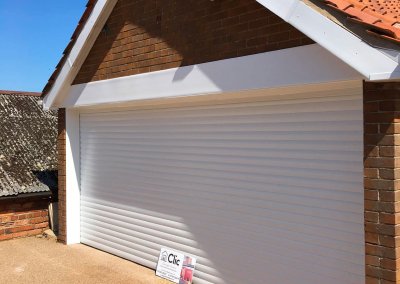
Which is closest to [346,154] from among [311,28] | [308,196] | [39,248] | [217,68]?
[308,196]

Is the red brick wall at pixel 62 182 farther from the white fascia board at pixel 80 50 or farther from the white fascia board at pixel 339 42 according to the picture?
the white fascia board at pixel 339 42

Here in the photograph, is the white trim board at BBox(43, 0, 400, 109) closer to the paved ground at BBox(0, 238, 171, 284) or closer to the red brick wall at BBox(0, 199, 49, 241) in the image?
the paved ground at BBox(0, 238, 171, 284)

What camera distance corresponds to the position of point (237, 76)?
199 inches

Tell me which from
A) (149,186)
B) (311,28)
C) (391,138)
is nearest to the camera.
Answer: (391,138)

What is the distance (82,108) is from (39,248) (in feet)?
8.67

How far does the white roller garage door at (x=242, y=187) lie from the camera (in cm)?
454

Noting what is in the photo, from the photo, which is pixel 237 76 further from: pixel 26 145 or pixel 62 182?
pixel 26 145

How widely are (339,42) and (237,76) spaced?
57.7 inches

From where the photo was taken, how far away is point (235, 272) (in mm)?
5641

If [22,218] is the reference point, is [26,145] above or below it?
above

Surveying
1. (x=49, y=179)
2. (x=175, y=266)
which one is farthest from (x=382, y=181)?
(x=49, y=179)

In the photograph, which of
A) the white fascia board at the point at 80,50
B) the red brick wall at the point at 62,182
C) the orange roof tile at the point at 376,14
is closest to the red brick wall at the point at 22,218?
the red brick wall at the point at 62,182

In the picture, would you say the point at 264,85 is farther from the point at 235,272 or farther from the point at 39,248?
the point at 39,248

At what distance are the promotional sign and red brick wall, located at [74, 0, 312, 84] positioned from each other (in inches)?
104
